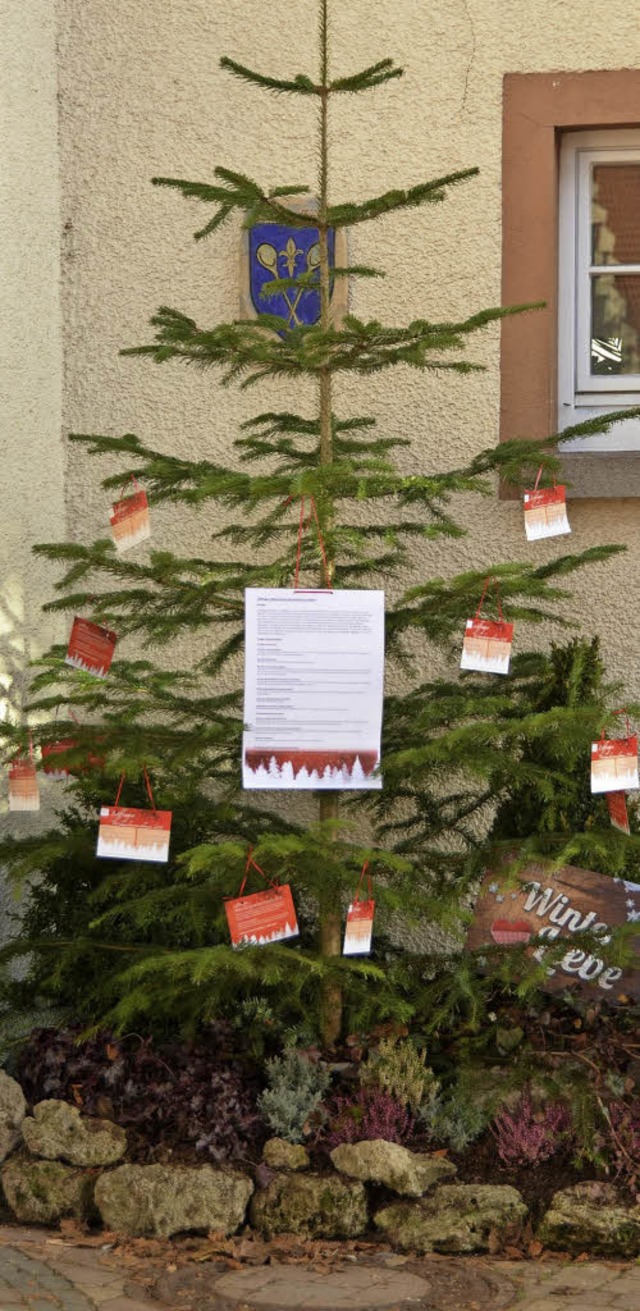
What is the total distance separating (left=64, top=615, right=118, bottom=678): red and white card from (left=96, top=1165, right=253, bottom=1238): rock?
4.60ft

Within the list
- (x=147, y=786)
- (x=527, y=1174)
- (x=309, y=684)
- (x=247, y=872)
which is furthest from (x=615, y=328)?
(x=527, y=1174)

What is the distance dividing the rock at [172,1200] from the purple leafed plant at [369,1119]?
11.8 inches

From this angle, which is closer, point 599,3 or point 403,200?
point 403,200

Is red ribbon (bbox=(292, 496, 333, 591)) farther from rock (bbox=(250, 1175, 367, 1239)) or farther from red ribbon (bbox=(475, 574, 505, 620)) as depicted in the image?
rock (bbox=(250, 1175, 367, 1239))

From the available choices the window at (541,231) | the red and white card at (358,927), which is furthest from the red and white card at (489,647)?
the window at (541,231)

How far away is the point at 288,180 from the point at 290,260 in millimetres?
301

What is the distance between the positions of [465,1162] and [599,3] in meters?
4.12

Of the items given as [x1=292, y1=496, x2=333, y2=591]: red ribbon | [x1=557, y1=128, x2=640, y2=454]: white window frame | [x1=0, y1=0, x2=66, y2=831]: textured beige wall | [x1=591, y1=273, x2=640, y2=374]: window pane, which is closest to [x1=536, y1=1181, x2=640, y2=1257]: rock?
[x1=292, y1=496, x2=333, y2=591]: red ribbon

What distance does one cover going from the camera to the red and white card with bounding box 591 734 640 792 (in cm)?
458

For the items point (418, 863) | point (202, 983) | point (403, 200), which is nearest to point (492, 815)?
point (418, 863)

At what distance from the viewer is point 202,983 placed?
188 inches

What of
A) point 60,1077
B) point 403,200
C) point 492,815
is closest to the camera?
point 403,200

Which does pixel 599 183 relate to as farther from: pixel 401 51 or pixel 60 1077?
pixel 60 1077

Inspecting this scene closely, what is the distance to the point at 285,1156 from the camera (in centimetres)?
451
